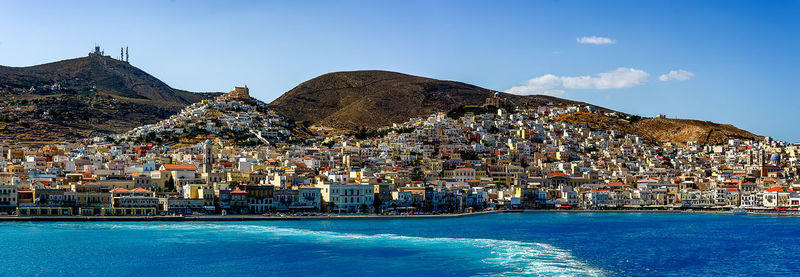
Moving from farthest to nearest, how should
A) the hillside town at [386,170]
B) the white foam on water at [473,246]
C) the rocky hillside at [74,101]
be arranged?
the rocky hillside at [74,101], the hillside town at [386,170], the white foam on water at [473,246]

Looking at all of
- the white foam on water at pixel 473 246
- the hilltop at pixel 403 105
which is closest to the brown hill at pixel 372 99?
→ the hilltop at pixel 403 105

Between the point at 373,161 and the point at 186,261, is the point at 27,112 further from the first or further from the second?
the point at 186,261

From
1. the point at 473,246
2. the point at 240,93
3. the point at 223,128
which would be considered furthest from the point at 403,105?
the point at 473,246

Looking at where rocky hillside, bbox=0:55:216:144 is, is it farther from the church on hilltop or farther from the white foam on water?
the white foam on water

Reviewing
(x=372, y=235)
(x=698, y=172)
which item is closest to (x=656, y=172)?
(x=698, y=172)

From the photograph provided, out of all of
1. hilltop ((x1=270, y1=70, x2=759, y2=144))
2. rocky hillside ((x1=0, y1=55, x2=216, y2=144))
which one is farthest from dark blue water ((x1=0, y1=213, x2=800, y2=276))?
hilltop ((x1=270, y1=70, x2=759, y2=144))

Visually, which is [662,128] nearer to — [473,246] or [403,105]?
[403,105]

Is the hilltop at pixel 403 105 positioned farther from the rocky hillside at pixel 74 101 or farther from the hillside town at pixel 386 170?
the rocky hillside at pixel 74 101
